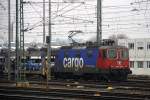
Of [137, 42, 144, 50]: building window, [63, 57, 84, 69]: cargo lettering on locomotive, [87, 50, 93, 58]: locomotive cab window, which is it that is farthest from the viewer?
[137, 42, 144, 50]: building window

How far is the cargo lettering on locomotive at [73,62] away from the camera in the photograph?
3556cm

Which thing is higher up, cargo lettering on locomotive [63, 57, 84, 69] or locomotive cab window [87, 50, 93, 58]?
locomotive cab window [87, 50, 93, 58]

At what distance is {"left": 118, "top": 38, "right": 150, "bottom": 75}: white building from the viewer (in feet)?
223

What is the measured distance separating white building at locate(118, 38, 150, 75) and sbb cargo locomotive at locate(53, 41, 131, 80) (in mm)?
32112

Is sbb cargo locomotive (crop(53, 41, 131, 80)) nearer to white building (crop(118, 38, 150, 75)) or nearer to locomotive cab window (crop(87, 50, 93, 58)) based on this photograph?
locomotive cab window (crop(87, 50, 93, 58))

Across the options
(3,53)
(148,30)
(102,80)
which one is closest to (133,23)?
(148,30)

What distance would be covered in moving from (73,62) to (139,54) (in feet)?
115

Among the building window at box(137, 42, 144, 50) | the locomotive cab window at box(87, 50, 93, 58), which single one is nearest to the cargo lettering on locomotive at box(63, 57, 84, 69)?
the locomotive cab window at box(87, 50, 93, 58)

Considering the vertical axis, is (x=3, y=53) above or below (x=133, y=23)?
below

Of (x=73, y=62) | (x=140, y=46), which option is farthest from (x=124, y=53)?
(x=140, y=46)

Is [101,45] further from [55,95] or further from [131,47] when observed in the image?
[131,47]

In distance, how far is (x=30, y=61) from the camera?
41781 millimetres

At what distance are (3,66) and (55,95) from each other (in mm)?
26454

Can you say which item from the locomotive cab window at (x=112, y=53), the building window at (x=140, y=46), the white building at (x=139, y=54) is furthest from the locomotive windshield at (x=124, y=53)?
the building window at (x=140, y=46)
